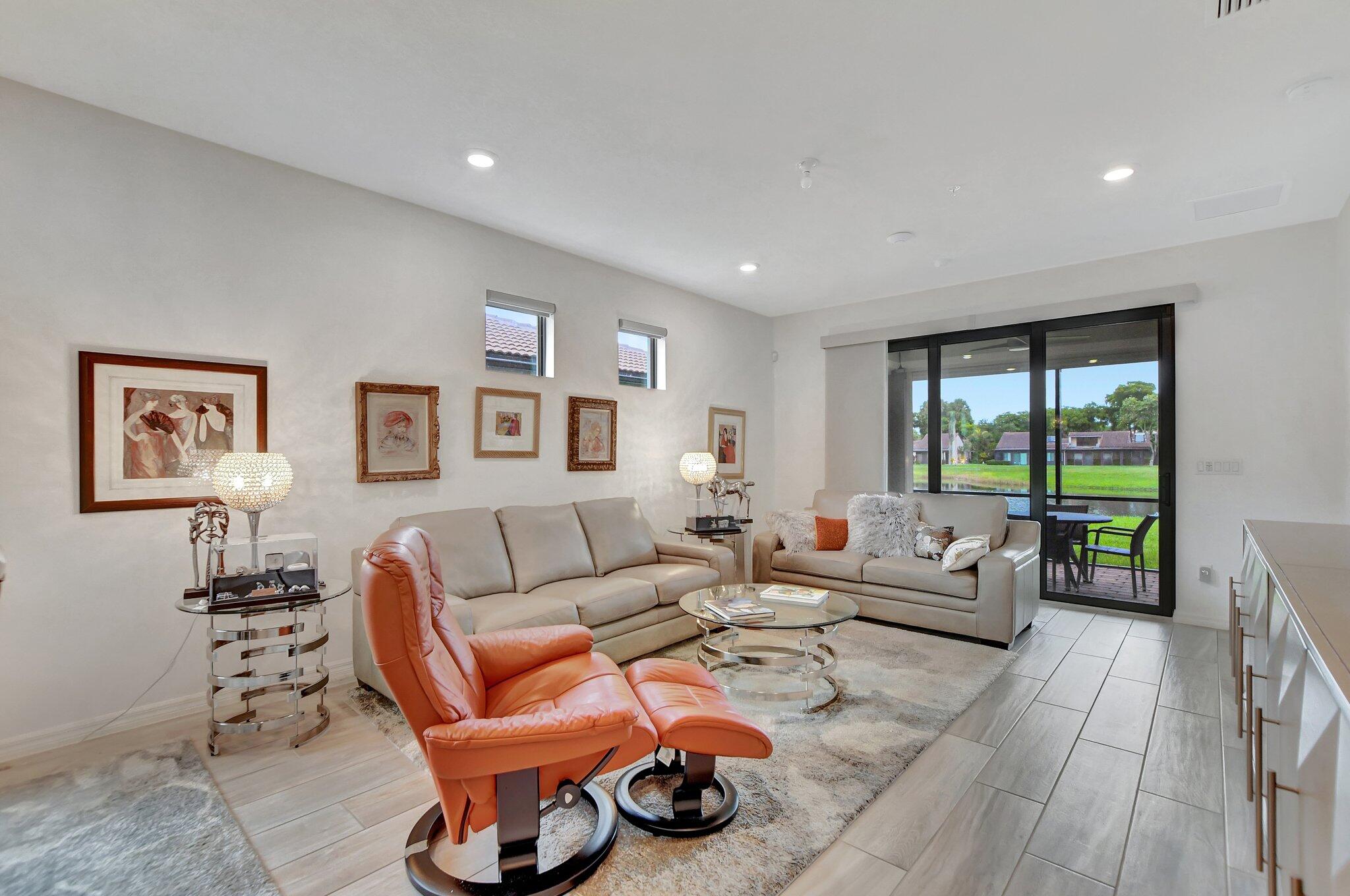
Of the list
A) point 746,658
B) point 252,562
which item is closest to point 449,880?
point 746,658

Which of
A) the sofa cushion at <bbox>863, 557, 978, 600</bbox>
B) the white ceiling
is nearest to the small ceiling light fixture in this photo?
the white ceiling

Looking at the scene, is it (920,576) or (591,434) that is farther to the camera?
(591,434)

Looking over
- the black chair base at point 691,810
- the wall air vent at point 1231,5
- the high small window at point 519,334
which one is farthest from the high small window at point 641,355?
the wall air vent at point 1231,5

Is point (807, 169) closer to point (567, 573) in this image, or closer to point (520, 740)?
point (567, 573)

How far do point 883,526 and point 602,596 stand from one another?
250 cm

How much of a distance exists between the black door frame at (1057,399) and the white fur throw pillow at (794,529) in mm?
1420

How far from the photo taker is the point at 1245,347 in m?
4.22

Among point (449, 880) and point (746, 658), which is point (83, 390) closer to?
point (449, 880)

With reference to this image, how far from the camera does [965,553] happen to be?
4129 millimetres

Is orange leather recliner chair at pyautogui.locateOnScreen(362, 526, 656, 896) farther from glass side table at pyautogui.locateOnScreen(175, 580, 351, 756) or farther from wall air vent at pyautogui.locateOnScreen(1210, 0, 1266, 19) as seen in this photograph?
wall air vent at pyautogui.locateOnScreen(1210, 0, 1266, 19)

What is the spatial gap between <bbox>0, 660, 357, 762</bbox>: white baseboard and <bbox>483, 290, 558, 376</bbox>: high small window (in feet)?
8.01

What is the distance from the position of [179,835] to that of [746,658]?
2.23m

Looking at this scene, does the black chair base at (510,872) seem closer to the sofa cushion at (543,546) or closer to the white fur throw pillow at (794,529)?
the sofa cushion at (543,546)

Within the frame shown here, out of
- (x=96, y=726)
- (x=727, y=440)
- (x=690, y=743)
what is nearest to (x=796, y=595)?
(x=690, y=743)
